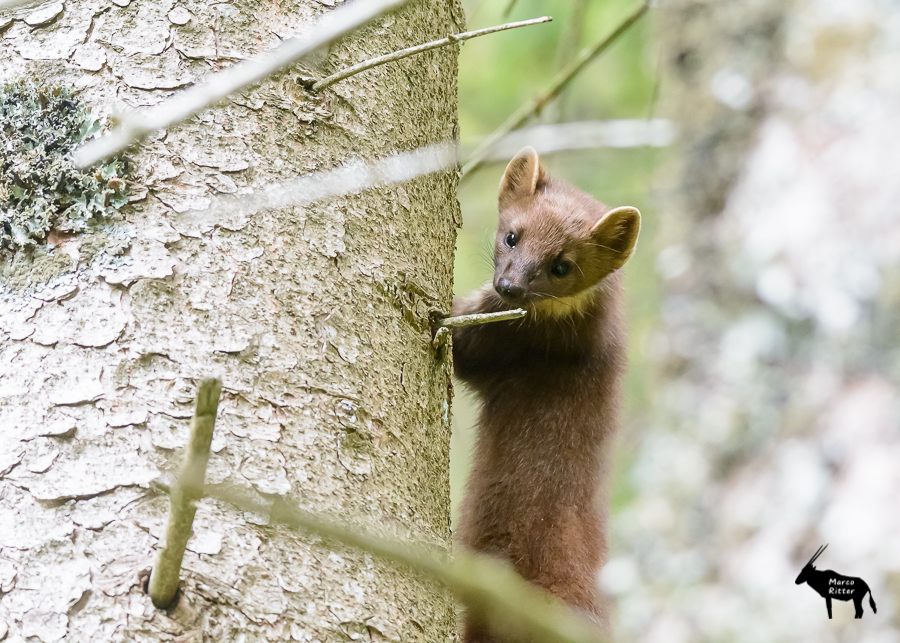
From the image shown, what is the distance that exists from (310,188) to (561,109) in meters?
2.33

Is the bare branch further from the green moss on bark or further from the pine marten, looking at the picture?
the pine marten

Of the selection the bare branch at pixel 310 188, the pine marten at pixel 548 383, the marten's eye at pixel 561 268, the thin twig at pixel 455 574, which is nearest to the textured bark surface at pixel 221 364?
the bare branch at pixel 310 188

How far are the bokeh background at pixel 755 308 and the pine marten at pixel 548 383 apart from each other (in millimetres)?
1811

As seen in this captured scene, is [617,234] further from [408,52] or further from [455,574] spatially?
[455,574]

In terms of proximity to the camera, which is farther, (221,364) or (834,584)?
(834,584)

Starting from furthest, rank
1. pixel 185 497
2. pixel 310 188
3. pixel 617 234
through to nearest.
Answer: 1. pixel 617 234
2. pixel 310 188
3. pixel 185 497

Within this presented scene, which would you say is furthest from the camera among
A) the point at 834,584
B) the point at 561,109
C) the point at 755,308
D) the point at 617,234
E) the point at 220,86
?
the point at 755,308

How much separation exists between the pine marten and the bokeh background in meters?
1.81

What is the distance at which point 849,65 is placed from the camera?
22.5ft

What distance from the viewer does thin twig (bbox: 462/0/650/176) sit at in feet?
10.9

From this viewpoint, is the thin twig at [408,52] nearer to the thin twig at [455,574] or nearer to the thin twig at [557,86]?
the thin twig at [455,574]

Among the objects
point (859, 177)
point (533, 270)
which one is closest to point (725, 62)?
point (859, 177)

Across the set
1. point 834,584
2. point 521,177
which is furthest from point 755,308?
point 521,177

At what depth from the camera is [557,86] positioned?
3.46m
